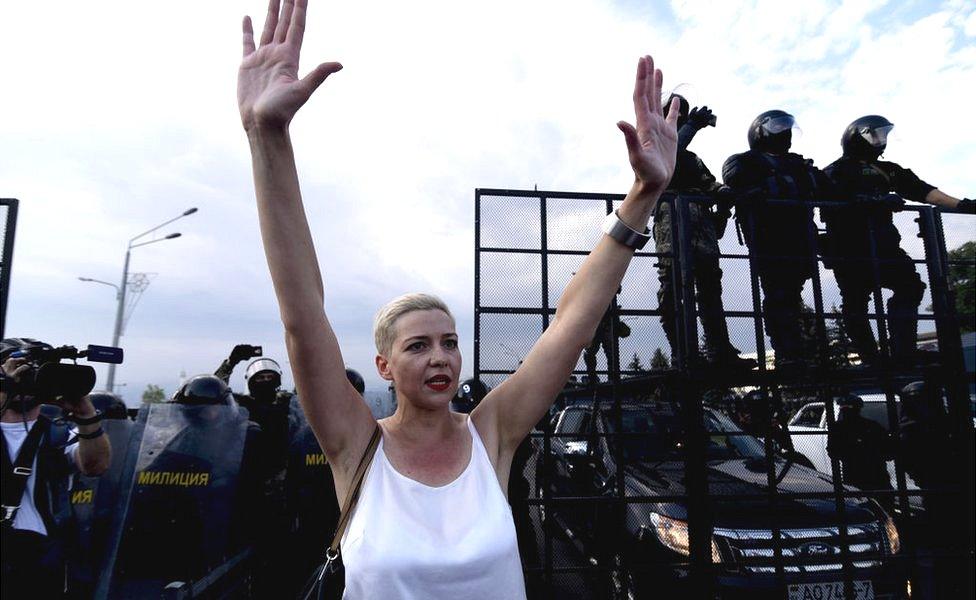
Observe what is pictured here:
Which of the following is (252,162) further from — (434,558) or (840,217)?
(840,217)

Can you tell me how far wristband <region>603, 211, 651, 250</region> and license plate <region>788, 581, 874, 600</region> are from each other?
3.49 m

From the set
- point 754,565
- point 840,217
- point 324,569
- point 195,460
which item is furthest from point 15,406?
point 840,217

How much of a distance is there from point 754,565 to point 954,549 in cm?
158

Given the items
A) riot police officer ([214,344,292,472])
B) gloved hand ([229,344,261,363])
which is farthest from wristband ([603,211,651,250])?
gloved hand ([229,344,261,363])

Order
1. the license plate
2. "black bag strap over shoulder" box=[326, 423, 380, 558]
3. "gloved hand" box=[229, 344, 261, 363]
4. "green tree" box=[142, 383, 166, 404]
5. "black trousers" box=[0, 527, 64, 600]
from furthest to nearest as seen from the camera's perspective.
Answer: "green tree" box=[142, 383, 166, 404], "gloved hand" box=[229, 344, 261, 363], the license plate, "black trousers" box=[0, 527, 64, 600], "black bag strap over shoulder" box=[326, 423, 380, 558]

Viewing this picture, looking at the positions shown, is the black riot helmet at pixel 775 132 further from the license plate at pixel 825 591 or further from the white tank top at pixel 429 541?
the white tank top at pixel 429 541

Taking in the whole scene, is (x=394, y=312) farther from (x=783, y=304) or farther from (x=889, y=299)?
(x=889, y=299)

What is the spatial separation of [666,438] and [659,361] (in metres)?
0.81

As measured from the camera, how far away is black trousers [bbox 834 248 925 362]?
14.4 feet

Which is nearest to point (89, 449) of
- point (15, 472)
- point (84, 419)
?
point (84, 419)

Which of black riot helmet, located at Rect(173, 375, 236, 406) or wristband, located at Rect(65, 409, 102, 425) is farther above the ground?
black riot helmet, located at Rect(173, 375, 236, 406)

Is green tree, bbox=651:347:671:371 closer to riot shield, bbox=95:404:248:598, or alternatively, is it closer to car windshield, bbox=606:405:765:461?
car windshield, bbox=606:405:765:461

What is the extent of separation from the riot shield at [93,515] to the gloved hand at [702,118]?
520 centimetres

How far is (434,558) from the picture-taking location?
121 centimetres
